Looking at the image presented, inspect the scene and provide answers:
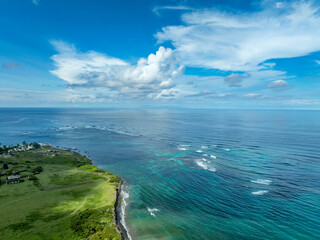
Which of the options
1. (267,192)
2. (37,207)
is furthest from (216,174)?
(37,207)

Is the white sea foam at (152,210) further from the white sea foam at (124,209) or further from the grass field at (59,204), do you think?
the grass field at (59,204)

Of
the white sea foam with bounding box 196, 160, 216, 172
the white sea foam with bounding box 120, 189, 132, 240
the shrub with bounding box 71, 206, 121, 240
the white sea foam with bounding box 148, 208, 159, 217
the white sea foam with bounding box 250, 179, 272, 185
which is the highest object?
the white sea foam with bounding box 250, 179, 272, 185

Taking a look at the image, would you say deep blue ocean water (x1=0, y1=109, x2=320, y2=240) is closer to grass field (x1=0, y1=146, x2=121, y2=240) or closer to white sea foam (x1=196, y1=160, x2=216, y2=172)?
white sea foam (x1=196, y1=160, x2=216, y2=172)

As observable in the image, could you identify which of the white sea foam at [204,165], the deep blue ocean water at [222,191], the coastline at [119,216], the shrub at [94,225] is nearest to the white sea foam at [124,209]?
the coastline at [119,216]

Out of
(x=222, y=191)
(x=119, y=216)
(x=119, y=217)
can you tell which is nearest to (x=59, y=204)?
(x=119, y=216)

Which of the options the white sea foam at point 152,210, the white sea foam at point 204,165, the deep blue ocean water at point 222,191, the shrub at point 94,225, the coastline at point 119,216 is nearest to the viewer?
the shrub at point 94,225

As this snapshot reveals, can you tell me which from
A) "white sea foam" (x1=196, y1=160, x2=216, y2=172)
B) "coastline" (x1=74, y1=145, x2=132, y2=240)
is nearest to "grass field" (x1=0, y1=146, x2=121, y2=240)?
"coastline" (x1=74, y1=145, x2=132, y2=240)

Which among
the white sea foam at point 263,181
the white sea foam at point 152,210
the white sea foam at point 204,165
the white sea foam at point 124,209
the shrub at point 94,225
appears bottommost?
the white sea foam at point 124,209

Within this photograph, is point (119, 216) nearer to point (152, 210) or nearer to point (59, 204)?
point (152, 210)
